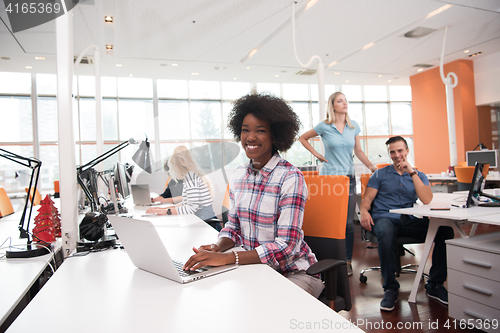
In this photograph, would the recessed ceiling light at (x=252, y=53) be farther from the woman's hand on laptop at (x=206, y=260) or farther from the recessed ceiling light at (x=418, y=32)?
the woman's hand on laptop at (x=206, y=260)

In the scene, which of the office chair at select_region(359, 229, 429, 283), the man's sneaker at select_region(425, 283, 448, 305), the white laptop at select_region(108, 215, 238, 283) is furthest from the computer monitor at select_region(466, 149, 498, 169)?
the white laptop at select_region(108, 215, 238, 283)

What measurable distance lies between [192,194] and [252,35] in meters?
4.52

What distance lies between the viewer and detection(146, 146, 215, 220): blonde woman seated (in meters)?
2.63

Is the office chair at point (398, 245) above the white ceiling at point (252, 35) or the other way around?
the other way around

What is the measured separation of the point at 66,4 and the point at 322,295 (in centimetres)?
204

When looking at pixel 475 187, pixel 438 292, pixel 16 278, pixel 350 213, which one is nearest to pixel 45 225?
pixel 16 278

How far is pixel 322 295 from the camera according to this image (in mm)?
1406

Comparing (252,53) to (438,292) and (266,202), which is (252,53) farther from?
(266,202)

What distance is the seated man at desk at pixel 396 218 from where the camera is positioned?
2.44 meters

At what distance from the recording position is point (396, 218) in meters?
2.63

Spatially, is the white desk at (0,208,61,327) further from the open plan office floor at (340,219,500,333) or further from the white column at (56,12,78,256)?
the open plan office floor at (340,219,500,333)

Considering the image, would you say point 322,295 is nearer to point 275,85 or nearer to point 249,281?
point 249,281

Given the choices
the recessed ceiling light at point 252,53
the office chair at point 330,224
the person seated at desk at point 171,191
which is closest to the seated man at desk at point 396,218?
the office chair at point 330,224

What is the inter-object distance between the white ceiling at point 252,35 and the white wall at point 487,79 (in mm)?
379
